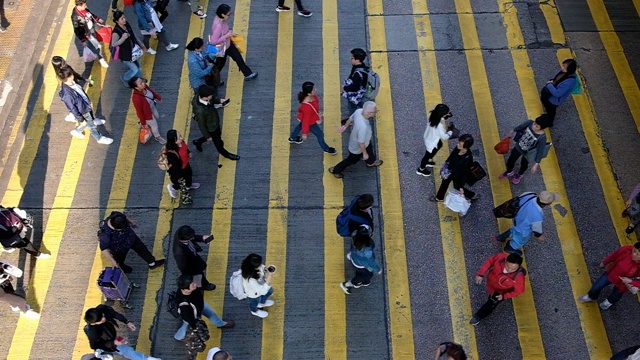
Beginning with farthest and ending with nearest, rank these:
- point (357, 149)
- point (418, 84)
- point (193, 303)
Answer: point (418, 84)
point (357, 149)
point (193, 303)

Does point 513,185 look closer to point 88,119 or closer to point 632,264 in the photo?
point 632,264

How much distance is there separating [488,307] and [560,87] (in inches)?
165

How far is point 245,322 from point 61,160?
4.80m

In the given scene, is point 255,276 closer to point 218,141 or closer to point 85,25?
point 218,141

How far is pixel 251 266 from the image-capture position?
649cm

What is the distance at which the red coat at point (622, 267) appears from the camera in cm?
683

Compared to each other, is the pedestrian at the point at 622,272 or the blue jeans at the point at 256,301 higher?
the pedestrian at the point at 622,272

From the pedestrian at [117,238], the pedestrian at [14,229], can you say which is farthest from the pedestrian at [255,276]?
the pedestrian at [14,229]

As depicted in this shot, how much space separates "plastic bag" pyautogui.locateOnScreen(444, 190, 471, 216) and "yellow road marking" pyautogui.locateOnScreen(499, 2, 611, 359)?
163 cm

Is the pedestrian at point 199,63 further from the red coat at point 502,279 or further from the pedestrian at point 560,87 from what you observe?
the pedestrian at point 560,87

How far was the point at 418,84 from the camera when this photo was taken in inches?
424

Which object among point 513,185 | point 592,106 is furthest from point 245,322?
point 592,106

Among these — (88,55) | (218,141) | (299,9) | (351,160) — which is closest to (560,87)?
(351,160)

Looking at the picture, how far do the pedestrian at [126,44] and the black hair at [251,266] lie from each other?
18.0 feet
